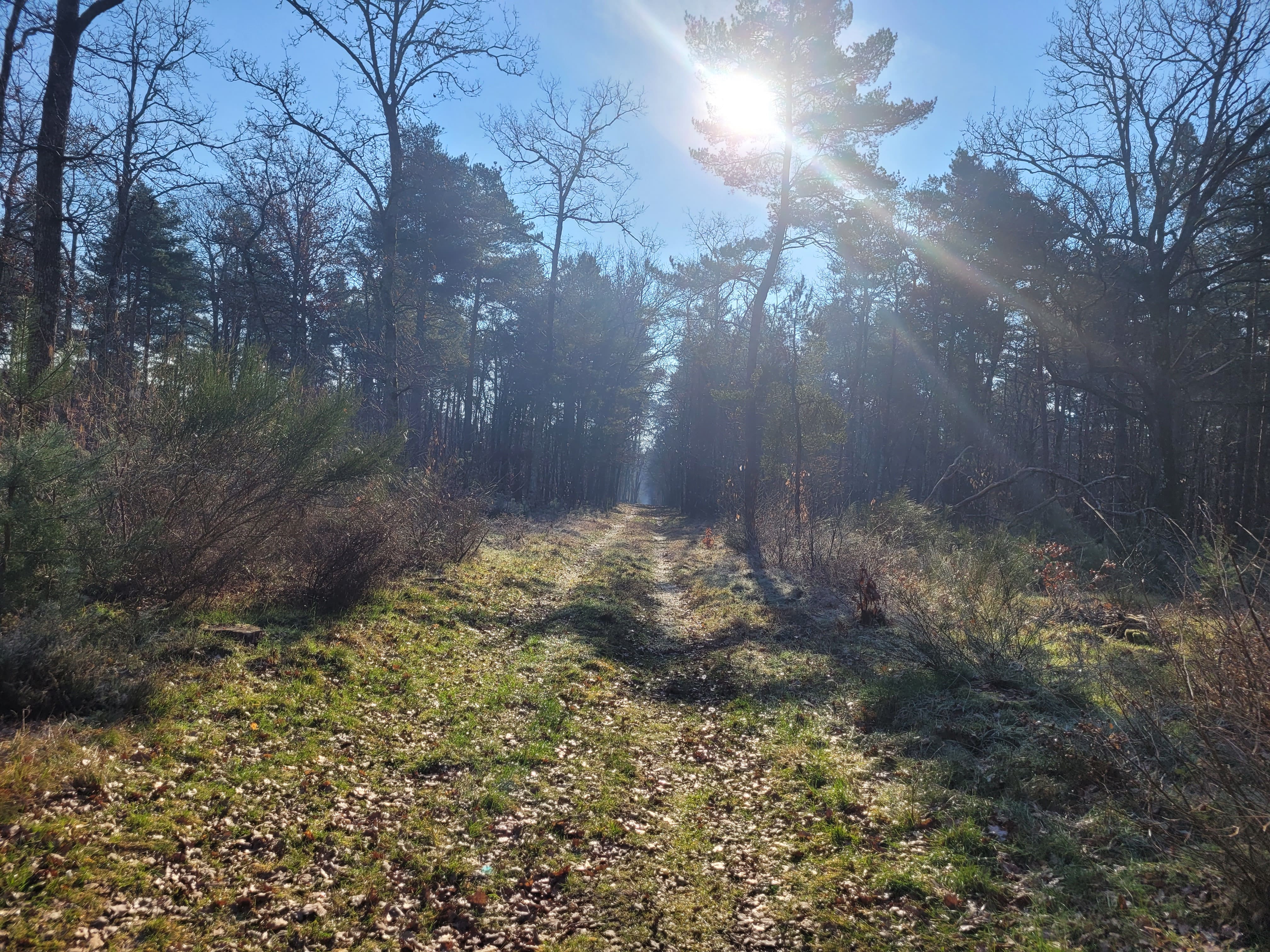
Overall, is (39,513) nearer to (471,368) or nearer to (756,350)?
(756,350)

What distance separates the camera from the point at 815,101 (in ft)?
61.1

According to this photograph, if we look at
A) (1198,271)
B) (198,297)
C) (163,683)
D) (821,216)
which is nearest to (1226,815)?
(163,683)

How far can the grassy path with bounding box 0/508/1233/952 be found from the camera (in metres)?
3.70

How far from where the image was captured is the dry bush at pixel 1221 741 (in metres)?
3.46

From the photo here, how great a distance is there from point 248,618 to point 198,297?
89.2 feet

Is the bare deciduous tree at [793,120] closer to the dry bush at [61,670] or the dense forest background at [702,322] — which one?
the dense forest background at [702,322]

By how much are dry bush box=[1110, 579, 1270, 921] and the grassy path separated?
0.41m

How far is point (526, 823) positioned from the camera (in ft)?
16.7

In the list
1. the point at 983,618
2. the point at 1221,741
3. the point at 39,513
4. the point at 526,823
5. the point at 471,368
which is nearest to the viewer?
the point at 1221,741

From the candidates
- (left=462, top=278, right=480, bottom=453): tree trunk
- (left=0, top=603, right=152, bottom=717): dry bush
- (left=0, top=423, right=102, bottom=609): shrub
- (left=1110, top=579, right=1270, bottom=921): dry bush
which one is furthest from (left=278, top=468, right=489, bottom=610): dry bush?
(left=462, top=278, right=480, bottom=453): tree trunk

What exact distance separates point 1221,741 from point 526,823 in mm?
4554

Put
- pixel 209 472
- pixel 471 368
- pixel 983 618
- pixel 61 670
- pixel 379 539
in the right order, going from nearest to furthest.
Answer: pixel 61 670, pixel 209 472, pixel 983 618, pixel 379 539, pixel 471 368

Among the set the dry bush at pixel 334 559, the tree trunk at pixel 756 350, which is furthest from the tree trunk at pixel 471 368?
the dry bush at pixel 334 559

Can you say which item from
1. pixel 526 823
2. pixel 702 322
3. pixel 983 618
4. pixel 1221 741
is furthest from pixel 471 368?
pixel 1221 741
